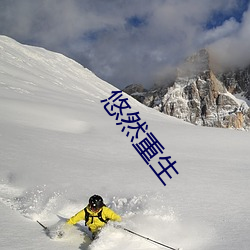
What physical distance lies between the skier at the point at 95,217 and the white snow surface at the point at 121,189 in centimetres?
22

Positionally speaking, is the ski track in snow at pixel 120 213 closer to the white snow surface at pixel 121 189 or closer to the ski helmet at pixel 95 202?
the white snow surface at pixel 121 189

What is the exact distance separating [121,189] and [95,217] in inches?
80.1

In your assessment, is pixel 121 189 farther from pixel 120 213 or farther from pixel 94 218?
pixel 94 218

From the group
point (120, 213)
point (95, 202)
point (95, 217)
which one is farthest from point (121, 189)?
point (95, 202)

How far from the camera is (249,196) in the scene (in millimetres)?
7352

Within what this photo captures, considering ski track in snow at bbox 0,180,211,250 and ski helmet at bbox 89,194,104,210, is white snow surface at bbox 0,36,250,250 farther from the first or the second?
ski helmet at bbox 89,194,104,210

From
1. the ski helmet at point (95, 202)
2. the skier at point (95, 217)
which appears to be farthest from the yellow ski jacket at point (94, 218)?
the ski helmet at point (95, 202)

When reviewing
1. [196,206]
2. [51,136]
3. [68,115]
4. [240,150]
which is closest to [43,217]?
[196,206]

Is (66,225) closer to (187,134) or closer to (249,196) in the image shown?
(249,196)

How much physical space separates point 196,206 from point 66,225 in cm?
282

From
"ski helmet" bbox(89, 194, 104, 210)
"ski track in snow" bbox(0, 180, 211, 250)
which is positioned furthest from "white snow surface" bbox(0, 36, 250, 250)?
"ski helmet" bbox(89, 194, 104, 210)

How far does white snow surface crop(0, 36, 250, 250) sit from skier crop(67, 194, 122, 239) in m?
0.22

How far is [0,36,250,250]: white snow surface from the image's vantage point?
18.2ft

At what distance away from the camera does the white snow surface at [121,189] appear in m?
5.55
